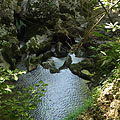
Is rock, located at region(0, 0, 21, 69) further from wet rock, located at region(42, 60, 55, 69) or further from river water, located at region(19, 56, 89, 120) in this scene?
wet rock, located at region(42, 60, 55, 69)

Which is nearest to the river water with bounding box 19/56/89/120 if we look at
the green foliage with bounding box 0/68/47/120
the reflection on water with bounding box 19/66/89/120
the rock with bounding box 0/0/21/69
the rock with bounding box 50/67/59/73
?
the reflection on water with bounding box 19/66/89/120

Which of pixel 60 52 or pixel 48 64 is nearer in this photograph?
pixel 48 64

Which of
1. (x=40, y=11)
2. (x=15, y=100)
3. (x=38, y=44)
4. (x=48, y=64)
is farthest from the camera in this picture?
(x=40, y=11)

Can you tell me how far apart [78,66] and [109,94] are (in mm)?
2402

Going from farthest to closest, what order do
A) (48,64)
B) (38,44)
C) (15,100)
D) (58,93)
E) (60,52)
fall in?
(38,44) → (60,52) → (48,64) → (58,93) → (15,100)

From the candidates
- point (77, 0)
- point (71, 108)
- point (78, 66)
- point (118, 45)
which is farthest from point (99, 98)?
point (77, 0)

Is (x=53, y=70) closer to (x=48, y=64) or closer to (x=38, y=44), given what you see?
(x=48, y=64)

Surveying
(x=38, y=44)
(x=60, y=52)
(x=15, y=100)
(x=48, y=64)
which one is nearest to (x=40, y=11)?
(x=38, y=44)

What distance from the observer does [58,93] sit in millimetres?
4055

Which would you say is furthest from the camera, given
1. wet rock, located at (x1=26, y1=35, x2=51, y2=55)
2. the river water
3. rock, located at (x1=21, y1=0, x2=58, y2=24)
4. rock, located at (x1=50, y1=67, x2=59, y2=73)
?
rock, located at (x1=21, y1=0, x2=58, y2=24)

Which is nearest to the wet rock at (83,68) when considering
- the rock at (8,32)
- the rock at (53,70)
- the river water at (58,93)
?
the river water at (58,93)

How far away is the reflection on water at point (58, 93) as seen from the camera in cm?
335

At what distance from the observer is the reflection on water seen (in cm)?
335

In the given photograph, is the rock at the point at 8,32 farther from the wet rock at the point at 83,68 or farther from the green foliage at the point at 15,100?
the green foliage at the point at 15,100
